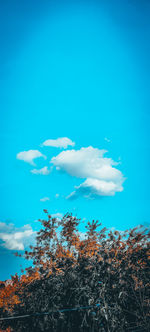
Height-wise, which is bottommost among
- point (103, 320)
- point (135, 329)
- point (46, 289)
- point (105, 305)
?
point (135, 329)

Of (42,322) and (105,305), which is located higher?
(105,305)

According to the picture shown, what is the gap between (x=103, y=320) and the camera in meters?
4.64

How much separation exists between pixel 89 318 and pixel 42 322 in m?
1.39

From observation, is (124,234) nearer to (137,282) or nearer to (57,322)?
(137,282)

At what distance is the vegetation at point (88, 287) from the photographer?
4.76 m

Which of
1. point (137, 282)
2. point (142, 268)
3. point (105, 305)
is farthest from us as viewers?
point (142, 268)

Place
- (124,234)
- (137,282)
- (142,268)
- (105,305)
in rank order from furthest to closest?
(124,234) → (142,268) → (137,282) → (105,305)

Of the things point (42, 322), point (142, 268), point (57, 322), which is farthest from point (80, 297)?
point (142, 268)

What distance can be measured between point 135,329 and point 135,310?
381mm

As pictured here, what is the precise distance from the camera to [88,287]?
498 centimetres

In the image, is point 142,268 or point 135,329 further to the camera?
point 142,268

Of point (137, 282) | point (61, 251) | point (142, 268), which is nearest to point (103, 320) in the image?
point (137, 282)

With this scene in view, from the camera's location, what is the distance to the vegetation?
4.76 m

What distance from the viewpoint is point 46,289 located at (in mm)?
5629
